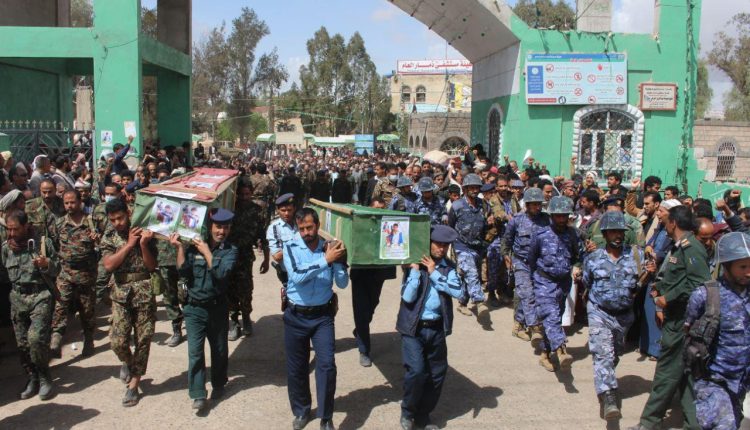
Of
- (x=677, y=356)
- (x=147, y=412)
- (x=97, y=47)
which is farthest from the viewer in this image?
(x=97, y=47)

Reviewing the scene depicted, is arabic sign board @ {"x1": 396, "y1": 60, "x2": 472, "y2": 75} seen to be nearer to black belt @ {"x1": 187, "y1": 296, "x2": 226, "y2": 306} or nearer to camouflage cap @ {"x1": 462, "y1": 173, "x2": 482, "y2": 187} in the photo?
camouflage cap @ {"x1": 462, "y1": 173, "x2": 482, "y2": 187}

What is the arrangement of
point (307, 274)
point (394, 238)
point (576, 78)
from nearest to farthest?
point (307, 274) → point (394, 238) → point (576, 78)

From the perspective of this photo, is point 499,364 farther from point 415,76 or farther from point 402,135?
point 415,76

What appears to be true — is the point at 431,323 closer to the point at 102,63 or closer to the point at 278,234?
the point at 278,234

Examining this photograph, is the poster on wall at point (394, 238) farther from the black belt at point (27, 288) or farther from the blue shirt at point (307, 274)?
the black belt at point (27, 288)

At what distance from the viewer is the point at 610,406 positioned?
5.26 meters

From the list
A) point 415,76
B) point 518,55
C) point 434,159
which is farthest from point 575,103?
point 415,76

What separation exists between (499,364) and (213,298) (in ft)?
10.4

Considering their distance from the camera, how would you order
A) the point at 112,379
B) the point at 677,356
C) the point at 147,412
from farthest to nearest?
the point at 112,379
the point at 147,412
the point at 677,356

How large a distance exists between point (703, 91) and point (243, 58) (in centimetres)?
3694

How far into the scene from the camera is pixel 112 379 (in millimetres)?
6273

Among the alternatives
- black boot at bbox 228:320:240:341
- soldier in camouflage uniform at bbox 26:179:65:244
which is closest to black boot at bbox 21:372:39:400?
soldier in camouflage uniform at bbox 26:179:65:244

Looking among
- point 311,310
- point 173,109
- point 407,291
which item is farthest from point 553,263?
point 173,109

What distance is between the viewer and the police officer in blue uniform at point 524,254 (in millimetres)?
7043
